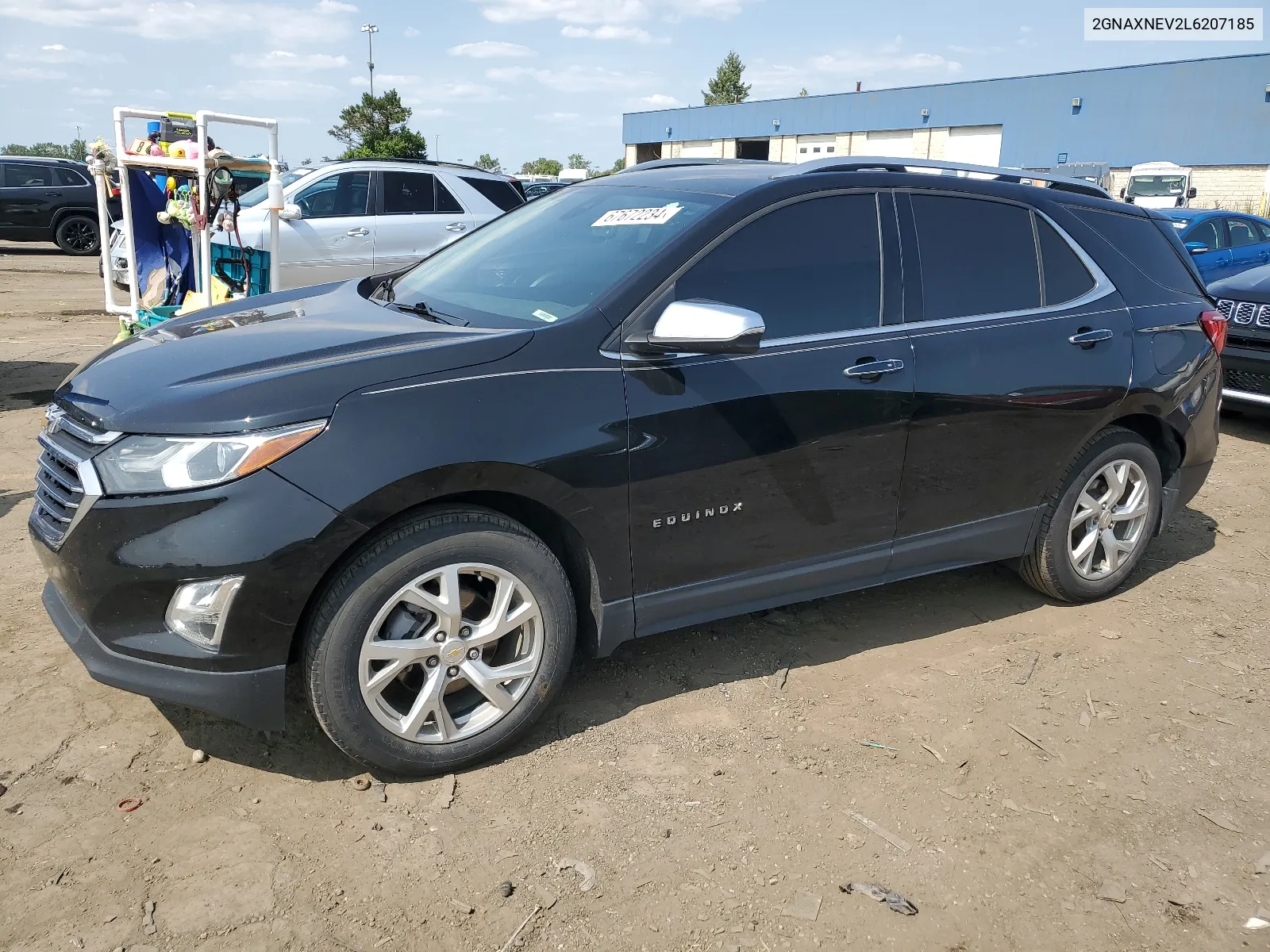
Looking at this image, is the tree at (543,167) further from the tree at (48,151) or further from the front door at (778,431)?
the front door at (778,431)

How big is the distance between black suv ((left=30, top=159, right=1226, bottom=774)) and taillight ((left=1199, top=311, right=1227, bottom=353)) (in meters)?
0.16

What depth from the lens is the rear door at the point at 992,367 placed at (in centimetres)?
368

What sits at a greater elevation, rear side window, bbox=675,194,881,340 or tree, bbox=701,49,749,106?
tree, bbox=701,49,749,106

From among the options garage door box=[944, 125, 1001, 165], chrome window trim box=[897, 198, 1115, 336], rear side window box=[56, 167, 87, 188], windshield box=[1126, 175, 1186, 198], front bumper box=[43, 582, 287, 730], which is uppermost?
garage door box=[944, 125, 1001, 165]

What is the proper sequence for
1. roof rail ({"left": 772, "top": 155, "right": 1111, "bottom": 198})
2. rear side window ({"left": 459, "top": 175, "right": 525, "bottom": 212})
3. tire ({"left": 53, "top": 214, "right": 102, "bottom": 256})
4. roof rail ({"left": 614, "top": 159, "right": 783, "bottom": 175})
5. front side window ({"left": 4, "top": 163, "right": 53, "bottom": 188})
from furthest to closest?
tire ({"left": 53, "top": 214, "right": 102, "bottom": 256}), front side window ({"left": 4, "top": 163, "right": 53, "bottom": 188}), rear side window ({"left": 459, "top": 175, "right": 525, "bottom": 212}), roof rail ({"left": 614, "top": 159, "right": 783, "bottom": 175}), roof rail ({"left": 772, "top": 155, "right": 1111, "bottom": 198})

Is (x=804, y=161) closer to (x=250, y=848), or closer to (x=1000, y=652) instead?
(x=1000, y=652)

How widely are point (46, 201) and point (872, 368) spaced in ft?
61.0

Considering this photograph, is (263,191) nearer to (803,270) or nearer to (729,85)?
(803,270)

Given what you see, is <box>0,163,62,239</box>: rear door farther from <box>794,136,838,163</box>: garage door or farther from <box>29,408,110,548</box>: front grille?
<box>794,136,838,163</box>: garage door

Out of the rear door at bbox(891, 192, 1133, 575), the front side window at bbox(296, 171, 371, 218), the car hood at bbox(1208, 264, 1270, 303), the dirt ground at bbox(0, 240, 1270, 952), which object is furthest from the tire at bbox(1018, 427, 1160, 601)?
the front side window at bbox(296, 171, 371, 218)

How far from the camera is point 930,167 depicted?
389 cm

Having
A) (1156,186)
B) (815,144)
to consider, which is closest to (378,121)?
(815,144)

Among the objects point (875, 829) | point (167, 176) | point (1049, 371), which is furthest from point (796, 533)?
point (167, 176)

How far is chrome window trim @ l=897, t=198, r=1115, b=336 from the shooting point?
3709 mm
